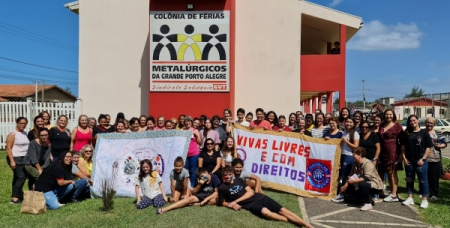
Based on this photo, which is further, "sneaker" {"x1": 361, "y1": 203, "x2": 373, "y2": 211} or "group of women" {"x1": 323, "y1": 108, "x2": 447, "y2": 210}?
"group of women" {"x1": 323, "y1": 108, "x2": 447, "y2": 210}

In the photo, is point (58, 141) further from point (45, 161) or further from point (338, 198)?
point (338, 198)

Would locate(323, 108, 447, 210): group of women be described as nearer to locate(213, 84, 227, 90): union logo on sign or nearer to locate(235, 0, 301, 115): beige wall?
locate(213, 84, 227, 90): union logo on sign

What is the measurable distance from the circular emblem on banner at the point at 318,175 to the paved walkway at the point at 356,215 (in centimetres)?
40

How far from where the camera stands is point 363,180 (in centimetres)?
680

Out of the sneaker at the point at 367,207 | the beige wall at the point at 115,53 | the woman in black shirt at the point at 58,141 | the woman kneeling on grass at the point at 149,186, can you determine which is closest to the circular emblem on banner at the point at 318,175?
the sneaker at the point at 367,207

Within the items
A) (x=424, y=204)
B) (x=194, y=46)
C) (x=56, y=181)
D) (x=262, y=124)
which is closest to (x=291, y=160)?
(x=262, y=124)

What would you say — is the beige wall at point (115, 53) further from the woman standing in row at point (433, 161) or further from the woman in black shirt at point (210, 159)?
the woman standing in row at point (433, 161)

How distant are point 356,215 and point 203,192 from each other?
8.50ft

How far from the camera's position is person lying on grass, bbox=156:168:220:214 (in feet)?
20.6

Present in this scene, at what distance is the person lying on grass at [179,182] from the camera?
674cm

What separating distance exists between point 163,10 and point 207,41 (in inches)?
70.6

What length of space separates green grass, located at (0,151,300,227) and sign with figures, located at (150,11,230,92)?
6.66 metres

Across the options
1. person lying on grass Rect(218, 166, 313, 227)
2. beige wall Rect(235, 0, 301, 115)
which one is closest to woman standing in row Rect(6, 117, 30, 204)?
person lying on grass Rect(218, 166, 313, 227)

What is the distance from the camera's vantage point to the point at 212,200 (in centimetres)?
646
